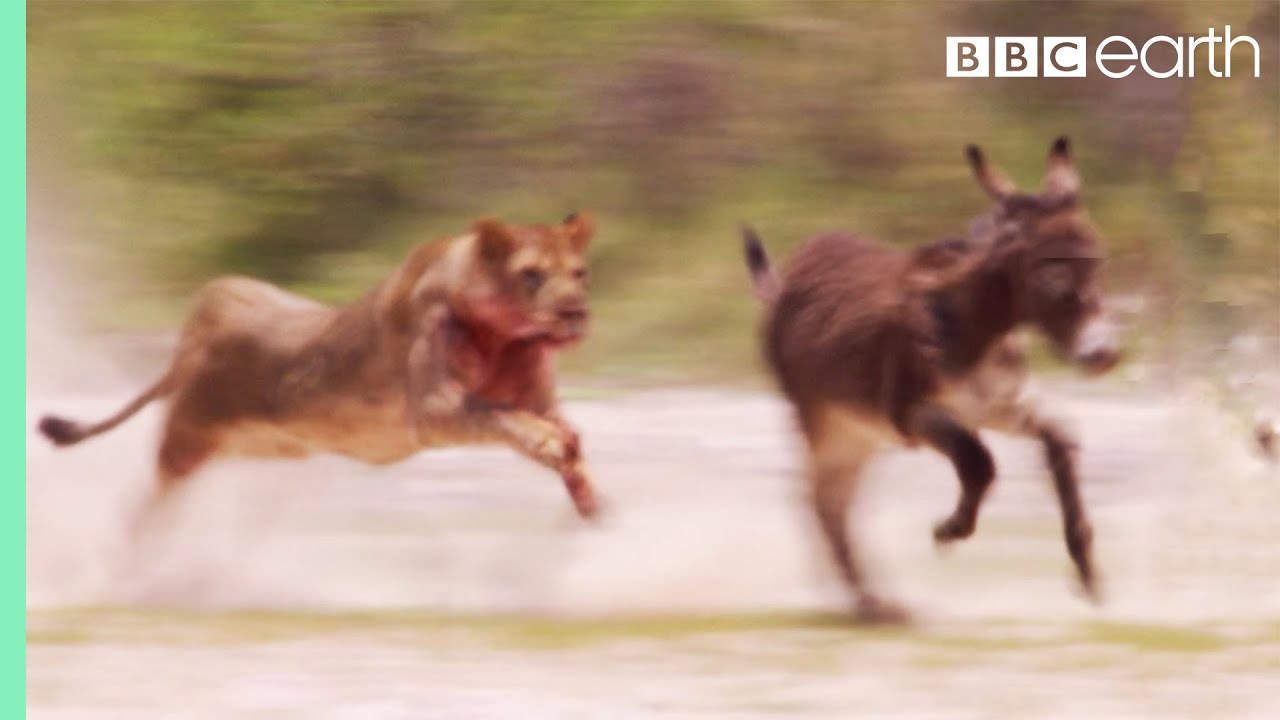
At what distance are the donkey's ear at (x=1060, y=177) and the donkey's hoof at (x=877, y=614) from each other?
1.36 metres

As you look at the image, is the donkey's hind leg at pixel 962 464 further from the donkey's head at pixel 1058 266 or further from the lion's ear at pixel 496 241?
the lion's ear at pixel 496 241

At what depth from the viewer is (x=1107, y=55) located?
9070 millimetres

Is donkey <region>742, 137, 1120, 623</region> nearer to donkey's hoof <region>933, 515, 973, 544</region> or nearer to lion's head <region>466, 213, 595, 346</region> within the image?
donkey's hoof <region>933, 515, 973, 544</region>

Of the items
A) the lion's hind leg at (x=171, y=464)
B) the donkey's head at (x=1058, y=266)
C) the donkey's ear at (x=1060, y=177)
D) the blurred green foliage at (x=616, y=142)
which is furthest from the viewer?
the blurred green foliage at (x=616, y=142)

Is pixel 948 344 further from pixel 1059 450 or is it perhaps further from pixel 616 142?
pixel 616 142

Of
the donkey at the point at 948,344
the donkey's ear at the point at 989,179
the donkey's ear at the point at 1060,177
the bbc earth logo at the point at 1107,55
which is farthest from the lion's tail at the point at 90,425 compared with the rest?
the bbc earth logo at the point at 1107,55

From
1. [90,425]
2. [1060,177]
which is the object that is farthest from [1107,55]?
[90,425]

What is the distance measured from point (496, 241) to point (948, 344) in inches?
54.2

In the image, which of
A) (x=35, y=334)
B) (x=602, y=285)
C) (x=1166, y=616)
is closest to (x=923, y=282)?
(x=1166, y=616)

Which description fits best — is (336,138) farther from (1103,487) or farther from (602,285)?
(1103,487)

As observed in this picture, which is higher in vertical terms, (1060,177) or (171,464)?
(1060,177)

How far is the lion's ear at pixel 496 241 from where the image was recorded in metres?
7.80

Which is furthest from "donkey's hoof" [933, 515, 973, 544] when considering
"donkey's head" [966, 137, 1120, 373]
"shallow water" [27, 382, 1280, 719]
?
"donkey's head" [966, 137, 1120, 373]

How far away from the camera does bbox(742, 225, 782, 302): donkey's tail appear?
26.7 feet
